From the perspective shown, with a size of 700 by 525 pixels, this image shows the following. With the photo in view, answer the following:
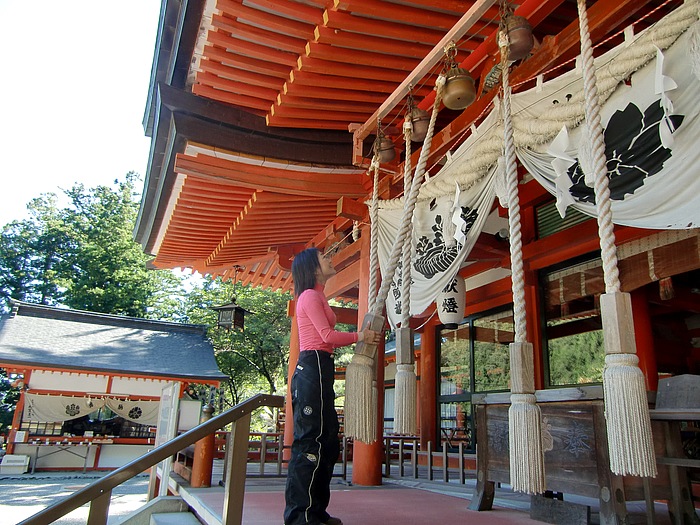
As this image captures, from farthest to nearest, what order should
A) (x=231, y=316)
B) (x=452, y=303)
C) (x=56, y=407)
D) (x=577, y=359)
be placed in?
1. (x=56, y=407)
2. (x=231, y=316)
3. (x=452, y=303)
4. (x=577, y=359)

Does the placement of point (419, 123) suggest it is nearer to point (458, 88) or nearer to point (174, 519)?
point (458, 88)

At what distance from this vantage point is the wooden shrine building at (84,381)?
1322 centimetres

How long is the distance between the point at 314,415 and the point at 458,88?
7.44 ft

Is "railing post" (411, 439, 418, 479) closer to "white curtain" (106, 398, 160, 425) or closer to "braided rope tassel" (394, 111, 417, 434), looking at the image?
"braided rope tassel" (394, 111, 417, 434)

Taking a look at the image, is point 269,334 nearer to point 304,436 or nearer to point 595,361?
point 595,361

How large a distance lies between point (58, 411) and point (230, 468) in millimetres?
13734

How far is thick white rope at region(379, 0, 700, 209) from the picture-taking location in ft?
8.07

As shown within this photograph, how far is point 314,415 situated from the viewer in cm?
263

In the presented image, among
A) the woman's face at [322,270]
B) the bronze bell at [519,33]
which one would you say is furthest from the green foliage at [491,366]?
the bronze bell at [519,33]

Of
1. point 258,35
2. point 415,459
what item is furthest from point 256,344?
point 258,35

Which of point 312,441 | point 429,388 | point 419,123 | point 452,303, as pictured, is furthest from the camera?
point 429,388

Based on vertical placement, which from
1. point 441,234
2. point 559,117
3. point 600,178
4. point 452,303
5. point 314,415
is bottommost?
point 314,415

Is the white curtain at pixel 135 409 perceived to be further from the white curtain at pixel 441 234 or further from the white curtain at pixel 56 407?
the white curtain at pixel 441 234

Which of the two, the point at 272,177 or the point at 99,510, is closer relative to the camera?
the point at 99,510
